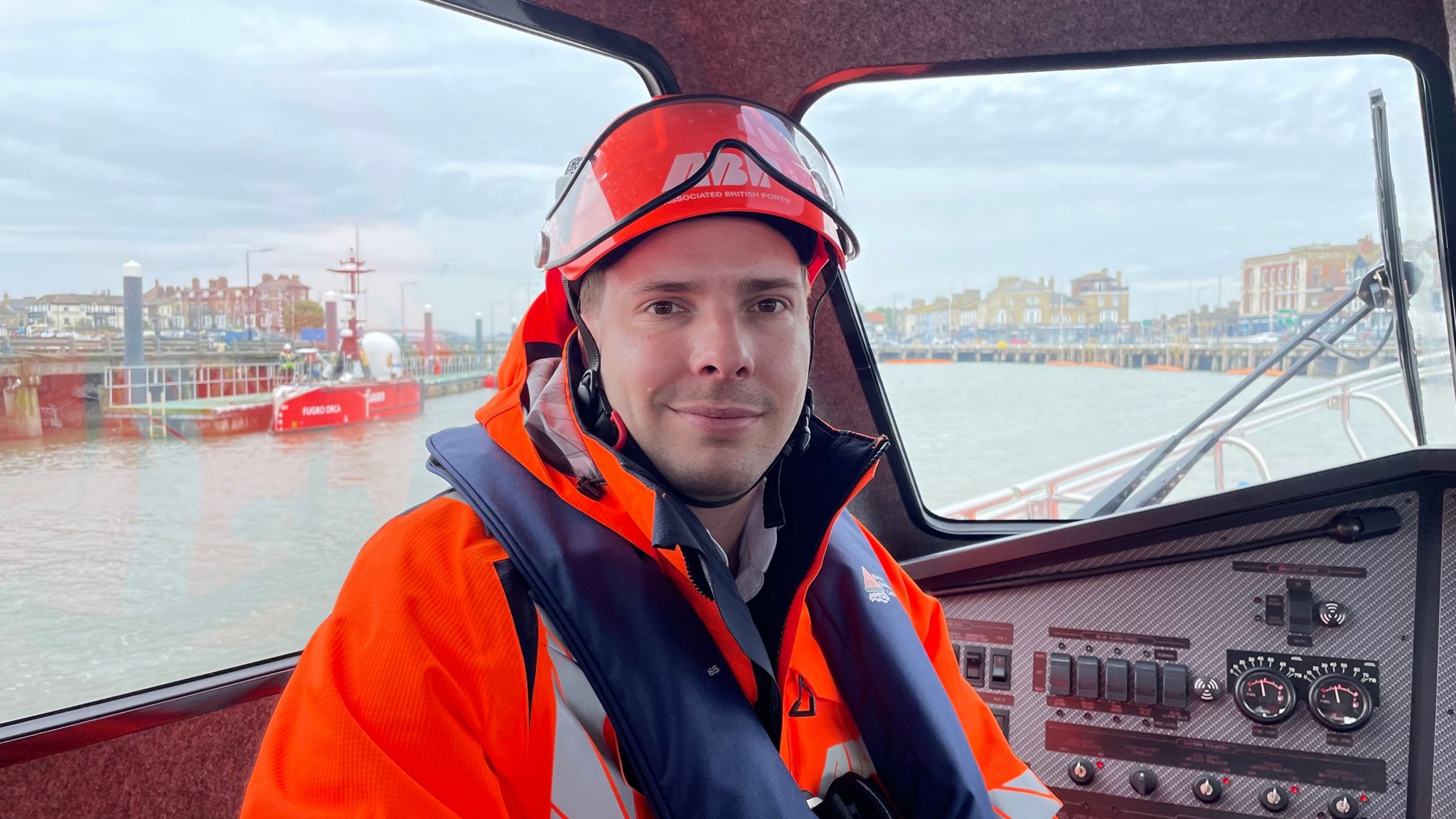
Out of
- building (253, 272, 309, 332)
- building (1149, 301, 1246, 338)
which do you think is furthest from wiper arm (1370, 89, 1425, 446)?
building (253, 272, 309, 332)

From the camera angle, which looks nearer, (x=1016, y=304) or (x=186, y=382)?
(x=186, y=382)

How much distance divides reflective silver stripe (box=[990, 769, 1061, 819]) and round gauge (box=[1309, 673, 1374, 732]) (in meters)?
0.84

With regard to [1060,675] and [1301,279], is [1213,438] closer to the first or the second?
[1301,279]

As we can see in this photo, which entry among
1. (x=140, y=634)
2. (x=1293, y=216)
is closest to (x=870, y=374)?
(x=1293, y=216)

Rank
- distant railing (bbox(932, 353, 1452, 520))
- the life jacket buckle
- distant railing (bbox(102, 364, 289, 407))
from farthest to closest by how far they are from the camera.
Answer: distant railing (bbox(932, 353, 1452, 520)) < distant railing (bbox(102, 364, 289, 407)) < the life jacket buckle

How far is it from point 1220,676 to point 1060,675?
0.32 metres

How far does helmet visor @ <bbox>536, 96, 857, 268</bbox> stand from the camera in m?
1.24

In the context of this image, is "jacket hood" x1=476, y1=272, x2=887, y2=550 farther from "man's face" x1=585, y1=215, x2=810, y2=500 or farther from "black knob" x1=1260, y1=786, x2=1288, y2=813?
"black knob" x1=1260, y1=786, x2=1288, y2=813

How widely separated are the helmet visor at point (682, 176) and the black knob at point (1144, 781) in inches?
55.7

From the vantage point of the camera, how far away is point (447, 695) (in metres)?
0.93

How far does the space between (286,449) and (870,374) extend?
1.47m

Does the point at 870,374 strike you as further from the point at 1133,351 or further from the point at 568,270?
the point at 568,270

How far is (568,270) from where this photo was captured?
1.31 m

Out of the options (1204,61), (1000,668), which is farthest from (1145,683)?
(1204,61)
